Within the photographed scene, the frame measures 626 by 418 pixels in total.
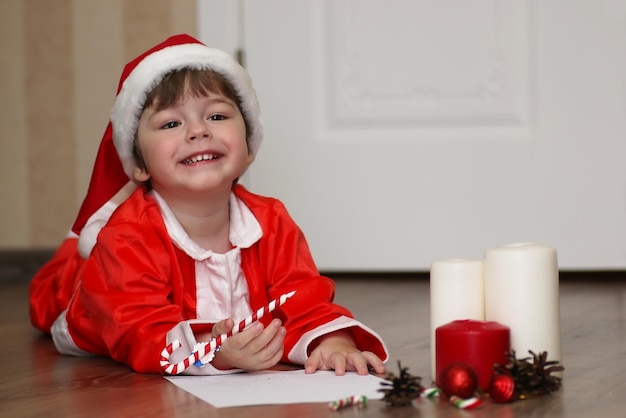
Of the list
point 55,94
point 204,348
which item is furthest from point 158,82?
point 55,94

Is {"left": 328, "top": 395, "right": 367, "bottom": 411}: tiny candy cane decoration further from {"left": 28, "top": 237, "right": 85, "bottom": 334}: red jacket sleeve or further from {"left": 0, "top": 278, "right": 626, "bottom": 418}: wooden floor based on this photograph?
{"left": 28, "top": 237, "right": 85, "bottom": 334}: red jacket sleeve

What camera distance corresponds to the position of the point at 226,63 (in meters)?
1.48

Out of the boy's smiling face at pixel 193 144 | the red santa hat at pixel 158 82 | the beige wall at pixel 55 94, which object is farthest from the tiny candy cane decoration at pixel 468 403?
the beige wall at pixel 55 94

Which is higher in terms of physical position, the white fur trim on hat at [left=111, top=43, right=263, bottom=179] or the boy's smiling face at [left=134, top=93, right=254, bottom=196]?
the white fur trim on hat at [left=111, top=43, right=263, bottom=179]

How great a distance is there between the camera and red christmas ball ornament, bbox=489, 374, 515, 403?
1.05 metres

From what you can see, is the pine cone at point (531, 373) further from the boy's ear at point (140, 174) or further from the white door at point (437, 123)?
the white door at point (437, 123)

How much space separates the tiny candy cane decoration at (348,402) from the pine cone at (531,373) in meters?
0.15

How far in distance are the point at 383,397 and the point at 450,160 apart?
4.27 ft

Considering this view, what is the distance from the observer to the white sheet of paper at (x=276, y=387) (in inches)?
43.6

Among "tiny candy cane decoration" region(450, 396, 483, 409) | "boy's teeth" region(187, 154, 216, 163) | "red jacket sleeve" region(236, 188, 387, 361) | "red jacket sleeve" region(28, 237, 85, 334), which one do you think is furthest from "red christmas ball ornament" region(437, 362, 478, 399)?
"red jacket sleeve" region(28, 237, 85, 334)

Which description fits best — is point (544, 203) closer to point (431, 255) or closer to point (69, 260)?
point (431, 255)

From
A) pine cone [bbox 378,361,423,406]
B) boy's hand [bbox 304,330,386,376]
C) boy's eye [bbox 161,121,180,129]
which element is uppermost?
boy's eye [bbox 161,121,180,129]

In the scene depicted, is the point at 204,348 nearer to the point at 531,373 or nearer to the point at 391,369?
the point at 391,369

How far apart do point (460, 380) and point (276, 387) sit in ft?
0.78
